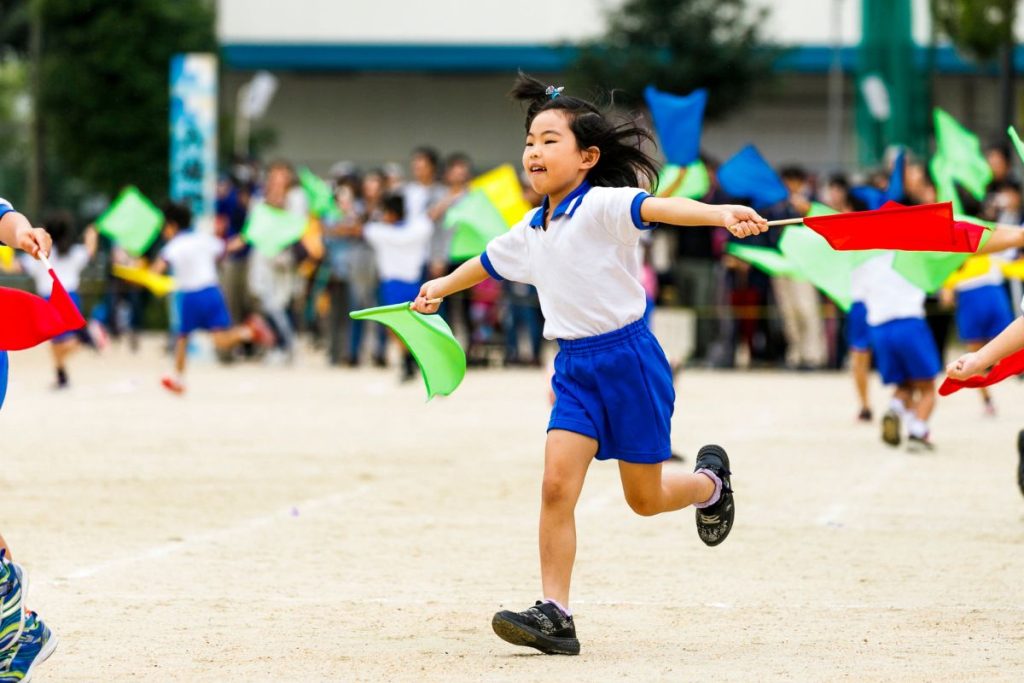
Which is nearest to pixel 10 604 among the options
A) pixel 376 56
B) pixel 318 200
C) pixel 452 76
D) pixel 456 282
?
pixel 456 282

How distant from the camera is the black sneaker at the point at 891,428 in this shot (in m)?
11.2

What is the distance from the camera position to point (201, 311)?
52.4 ft

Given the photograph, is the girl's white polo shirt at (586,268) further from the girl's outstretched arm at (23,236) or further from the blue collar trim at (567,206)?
the girl's outstretched arm at (23,236)

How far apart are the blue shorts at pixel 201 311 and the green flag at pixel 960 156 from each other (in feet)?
23.3

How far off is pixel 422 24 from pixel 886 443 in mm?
27977

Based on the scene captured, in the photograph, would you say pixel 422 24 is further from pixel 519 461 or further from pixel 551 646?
pixel 551 646

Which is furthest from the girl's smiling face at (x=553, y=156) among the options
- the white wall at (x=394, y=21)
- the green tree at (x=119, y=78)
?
the white wall at (x=394, y=21)

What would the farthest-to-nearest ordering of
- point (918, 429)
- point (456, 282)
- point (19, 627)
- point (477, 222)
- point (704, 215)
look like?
point (477, 222) < point (918, 429) < point (456, 282) < point (704, 215) < point (19, 627)

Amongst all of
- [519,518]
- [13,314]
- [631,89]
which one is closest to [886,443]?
[519,518]

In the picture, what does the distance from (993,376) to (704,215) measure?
1759 millimetres

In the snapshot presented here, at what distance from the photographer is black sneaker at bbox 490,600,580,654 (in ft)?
17.2

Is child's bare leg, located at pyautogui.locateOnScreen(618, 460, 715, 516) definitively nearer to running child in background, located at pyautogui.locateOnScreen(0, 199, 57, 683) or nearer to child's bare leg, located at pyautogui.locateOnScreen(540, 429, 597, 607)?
child's bare leg, located at pyautogui.locateOnScreen(540, 429, 597, 607)

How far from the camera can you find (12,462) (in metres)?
10.4

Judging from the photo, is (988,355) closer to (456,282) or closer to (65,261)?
(456,282)
